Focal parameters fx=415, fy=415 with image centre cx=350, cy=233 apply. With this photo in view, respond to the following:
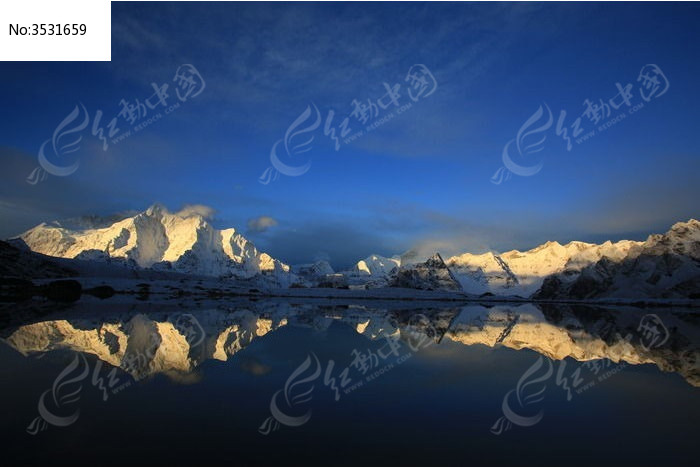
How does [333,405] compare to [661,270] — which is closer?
[333,405]

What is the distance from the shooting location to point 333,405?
11906 mm

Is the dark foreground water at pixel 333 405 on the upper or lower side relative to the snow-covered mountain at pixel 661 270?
lower

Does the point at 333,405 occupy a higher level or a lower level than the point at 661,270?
lower

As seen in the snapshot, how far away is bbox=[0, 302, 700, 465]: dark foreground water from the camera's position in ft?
28.0

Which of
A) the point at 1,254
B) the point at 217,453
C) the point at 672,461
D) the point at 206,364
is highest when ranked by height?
the point at 1,254

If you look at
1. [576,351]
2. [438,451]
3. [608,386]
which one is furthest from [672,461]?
[576,351]

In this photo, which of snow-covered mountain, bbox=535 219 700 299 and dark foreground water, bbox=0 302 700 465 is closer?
dark foreground water, bbox=0 302 700 465

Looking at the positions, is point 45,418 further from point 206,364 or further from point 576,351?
point 576,351

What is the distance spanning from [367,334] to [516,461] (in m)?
22.6

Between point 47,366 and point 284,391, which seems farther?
Result: point 47,366

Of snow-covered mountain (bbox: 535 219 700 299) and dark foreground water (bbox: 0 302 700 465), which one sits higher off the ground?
snow-covered mountain (bbox: 535 219 700 299)

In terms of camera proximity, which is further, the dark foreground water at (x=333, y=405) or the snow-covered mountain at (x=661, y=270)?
the snow-covered mountain at (x=661, y=270)

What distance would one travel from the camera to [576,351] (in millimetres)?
24703

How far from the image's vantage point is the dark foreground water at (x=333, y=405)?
28.0ft
